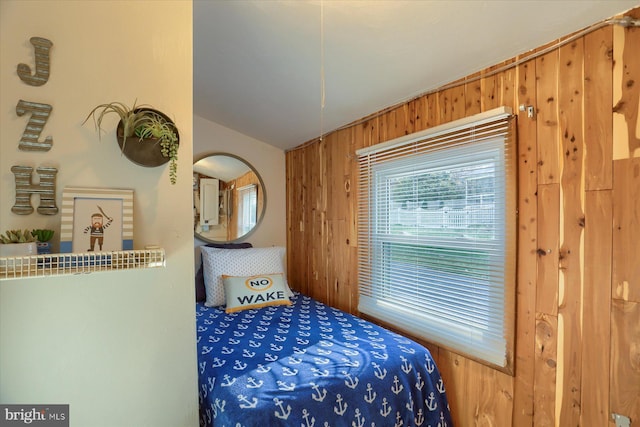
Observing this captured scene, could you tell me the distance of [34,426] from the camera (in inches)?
34.9

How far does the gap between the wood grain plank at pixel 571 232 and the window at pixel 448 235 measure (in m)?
0.20

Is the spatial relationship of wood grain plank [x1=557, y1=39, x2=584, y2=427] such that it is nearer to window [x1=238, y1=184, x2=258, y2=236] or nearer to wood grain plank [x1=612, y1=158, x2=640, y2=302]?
wood grain plank [x1=612, y1=158, x2=640, y2=302]

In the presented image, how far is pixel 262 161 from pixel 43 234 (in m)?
2.51

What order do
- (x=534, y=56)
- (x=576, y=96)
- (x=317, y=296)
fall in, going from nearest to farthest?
(x=576, y=96) < (x=534, y=56) < (x=317, y=296)

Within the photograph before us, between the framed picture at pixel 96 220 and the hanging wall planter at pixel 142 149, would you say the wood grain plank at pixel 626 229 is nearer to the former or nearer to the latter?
the hanging wall planter at pixel 142 149

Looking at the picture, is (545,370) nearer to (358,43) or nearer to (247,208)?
(358,43)

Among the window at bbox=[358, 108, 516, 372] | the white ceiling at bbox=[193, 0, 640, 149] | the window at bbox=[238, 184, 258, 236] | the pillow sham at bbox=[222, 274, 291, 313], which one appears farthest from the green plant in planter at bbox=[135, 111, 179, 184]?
the window at bbox=[238, 184, 258, 236]

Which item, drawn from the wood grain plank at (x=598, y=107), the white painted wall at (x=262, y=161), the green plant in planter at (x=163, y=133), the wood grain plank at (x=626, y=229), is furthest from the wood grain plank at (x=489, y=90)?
the white painted wall at (x=262, y=161)

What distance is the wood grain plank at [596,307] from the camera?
3.99ft

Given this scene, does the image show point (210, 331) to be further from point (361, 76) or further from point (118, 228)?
point (361, 76)

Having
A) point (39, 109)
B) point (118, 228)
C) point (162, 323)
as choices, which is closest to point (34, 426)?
point (162, 323)

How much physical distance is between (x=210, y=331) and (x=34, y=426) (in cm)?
103

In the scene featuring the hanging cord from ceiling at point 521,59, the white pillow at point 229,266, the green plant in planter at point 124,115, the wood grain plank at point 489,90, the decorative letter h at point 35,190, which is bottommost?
the white pillow at point 229,266

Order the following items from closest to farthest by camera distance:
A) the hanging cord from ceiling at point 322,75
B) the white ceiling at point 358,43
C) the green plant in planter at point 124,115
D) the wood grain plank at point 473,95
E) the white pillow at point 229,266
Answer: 1. the green plant in planter at point 124,115
2. the white ceiling at point 358,43
3. the hanging cord from ceiling at point 322,75
4. the wood grain plank at point 473,95
5. the white pillow at point 229,266
